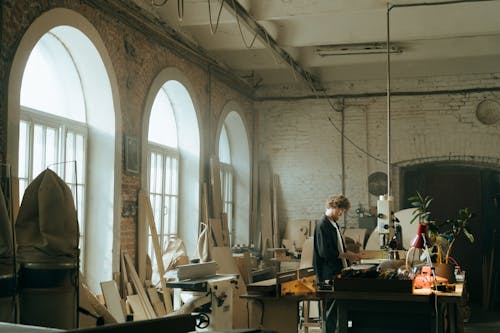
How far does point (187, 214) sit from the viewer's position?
31.3 feet

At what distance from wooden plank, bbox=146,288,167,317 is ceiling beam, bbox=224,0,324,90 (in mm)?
3208

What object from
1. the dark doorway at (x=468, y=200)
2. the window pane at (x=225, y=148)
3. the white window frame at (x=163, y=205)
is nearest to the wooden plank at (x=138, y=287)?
the white window frame at (x=163, y=205)

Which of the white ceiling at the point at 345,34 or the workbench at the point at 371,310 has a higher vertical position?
the white ceiling at the point at 345,34

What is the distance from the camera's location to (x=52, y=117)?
6605 mm

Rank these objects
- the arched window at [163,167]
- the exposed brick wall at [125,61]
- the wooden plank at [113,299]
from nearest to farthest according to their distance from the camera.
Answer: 1. the exposed brick wall at [125,61]
2. the wooden plank at [113,299]
3. the arched window at [163,167]

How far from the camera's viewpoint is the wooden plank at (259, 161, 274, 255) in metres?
11.9

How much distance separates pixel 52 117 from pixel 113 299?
1.88 metres

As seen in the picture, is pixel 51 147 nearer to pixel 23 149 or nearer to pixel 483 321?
pixel 23 149

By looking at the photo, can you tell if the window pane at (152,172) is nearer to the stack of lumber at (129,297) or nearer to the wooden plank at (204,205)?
the wooden plank at (204,205)

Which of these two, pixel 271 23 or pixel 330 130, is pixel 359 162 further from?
pixel 271 23

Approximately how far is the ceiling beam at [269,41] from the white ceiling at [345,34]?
0.04m

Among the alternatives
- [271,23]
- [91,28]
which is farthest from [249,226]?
[91,28]

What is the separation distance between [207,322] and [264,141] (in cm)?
602

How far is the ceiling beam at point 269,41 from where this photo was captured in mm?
7513
